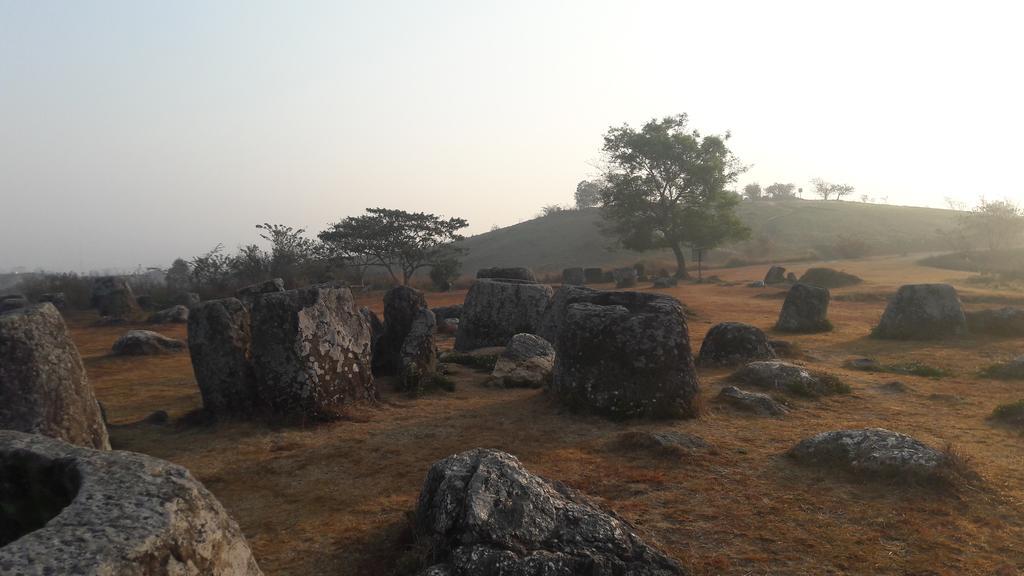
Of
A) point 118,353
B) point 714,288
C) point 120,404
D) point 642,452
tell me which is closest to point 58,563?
point 642,452

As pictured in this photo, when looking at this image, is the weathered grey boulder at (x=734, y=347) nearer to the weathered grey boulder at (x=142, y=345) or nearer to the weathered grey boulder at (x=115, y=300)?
the weathered grey boulder at (x=142, y=345)

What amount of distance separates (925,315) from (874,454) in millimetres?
10895

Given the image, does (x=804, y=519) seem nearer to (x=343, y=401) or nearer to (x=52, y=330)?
(x=343, y=401)

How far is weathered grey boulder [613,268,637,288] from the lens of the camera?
36062 millimetres

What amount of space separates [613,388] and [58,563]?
7006 millimetres

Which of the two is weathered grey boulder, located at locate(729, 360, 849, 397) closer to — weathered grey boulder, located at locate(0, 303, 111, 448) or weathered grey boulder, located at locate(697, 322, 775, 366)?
weathered grey boulder, located at locate(697, 322, 775, 366)

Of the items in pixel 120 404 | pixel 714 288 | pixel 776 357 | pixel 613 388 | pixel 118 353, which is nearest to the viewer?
pixel 613 388

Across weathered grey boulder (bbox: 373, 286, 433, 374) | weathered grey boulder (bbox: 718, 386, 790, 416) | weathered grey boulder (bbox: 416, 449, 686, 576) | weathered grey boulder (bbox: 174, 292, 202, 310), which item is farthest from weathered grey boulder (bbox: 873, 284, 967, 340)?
weathered grey boulder (bbox: 174, 292, 202, 310)

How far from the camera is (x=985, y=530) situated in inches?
206

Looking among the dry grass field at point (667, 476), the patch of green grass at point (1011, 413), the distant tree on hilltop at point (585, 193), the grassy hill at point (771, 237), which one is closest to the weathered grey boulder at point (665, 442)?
the dry grass field at point (667, 476)

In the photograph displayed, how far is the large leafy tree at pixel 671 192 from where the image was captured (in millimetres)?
42491

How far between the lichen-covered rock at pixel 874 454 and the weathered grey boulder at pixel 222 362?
7.11 metres

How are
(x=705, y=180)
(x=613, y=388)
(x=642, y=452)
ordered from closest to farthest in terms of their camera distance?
(x=642, y=452) → (x=613, y=388) → (x=705, y=180)

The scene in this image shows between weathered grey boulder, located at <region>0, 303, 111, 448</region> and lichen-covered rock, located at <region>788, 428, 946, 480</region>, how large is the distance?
24.0ft
